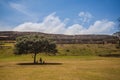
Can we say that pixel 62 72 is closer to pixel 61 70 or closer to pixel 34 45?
pixel 61 70

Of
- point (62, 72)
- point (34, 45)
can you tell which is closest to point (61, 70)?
point (62, 72)

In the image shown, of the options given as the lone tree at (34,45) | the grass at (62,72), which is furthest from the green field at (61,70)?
the lone tree at (34,45)

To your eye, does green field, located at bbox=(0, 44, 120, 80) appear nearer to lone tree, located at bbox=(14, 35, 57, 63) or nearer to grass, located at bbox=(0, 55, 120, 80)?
grass, located at bbox=(0, 55, 120, 80)

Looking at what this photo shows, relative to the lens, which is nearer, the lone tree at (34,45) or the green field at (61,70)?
the green field at (61,70)

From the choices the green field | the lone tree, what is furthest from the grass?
the lone tree

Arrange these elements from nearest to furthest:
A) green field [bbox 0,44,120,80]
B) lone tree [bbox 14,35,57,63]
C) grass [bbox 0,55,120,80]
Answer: grass [bbox 0,55,120,80] → green field [bbox 0,44,120,80] → lone tree [bbox 14,35,57,63]

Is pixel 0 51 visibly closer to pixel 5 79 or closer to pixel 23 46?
pixel 23 46

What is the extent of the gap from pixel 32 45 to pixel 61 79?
130 feet

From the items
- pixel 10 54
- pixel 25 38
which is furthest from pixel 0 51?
pixel 25 38

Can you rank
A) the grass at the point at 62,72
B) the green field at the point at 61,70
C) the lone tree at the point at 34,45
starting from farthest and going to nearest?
1. the lone tree at the point at 34,45
2. the green field at the point at 61,70
3. the grass at the point at 62,72

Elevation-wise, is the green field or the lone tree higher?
the lone tree

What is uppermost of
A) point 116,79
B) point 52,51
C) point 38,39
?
point 38,39

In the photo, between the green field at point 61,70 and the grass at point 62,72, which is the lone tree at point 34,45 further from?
the grass at point 62,72

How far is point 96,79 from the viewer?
99.7 ft
